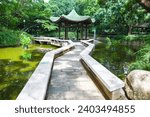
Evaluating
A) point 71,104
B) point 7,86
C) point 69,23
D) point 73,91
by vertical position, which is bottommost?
point 7,86

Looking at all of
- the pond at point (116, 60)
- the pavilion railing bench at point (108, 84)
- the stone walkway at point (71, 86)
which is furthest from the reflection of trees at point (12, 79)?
the pond at point (116, 60)

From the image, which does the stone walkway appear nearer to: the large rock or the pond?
the large rock

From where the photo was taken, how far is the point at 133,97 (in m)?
5.61

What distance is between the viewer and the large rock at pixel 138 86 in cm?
529

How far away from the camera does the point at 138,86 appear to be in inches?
214

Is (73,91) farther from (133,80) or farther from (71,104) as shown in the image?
(71,104)

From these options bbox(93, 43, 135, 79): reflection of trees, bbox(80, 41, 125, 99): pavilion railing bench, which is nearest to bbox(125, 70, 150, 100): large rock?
bbox(80, 41, 125, 99): pavilion railing bench

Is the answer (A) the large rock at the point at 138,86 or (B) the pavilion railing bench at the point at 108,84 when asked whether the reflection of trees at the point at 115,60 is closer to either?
(B) the pavilion railing bench at the point at 108,84

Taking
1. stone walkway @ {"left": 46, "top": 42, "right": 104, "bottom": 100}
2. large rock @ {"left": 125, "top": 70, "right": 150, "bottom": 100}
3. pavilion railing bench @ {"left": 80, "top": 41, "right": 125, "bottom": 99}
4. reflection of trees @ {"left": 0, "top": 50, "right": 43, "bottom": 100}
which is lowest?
reflection of trees @ {"left": 0, "top": 50, "right": 43, "bottom": 100}

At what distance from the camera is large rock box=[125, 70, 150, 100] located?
5285 millimetres

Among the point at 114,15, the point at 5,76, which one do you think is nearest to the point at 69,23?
the point at 114,15

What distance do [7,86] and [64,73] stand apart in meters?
2.84

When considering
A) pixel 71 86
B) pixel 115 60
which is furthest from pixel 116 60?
pixel 71 86

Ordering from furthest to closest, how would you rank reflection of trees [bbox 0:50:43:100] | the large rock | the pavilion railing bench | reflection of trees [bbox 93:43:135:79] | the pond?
reflection of trees [bbox 93:43:135:79], the pond, reflection of trees [bbox 0:50:43:100], the pavilion railing bench, the large rock
